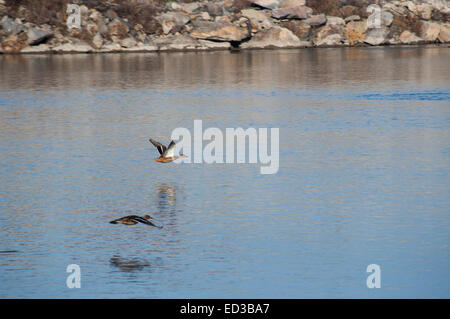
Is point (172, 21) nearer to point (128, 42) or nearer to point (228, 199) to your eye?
point (128, 42)

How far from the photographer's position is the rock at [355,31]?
82125 mm

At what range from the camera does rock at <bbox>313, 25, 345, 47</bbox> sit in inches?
3179

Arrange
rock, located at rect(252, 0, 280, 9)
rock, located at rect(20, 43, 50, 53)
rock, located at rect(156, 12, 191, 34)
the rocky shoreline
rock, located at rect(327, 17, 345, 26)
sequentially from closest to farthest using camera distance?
rock, located at rect(20, 43, 50, 53) < the rocky shoreline < rock, located at rect(156, 12, 191, 34) < rock, located at rect(252, 0, 280, 9) < rock, located at rect(327, 17, 345, 26)

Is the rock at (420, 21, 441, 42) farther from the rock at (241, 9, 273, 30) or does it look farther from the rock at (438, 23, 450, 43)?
the rock at (241, 9, 273, 30)

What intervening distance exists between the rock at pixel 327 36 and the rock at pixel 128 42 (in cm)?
1761

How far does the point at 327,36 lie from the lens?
8069 cm

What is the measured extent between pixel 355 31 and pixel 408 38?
549 cm

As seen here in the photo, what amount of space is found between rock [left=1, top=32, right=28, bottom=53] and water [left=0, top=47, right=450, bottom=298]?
3179 centimetres

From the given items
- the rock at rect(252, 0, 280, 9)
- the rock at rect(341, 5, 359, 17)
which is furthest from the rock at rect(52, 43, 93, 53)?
the rock at rect(341, 5, 359, 17)

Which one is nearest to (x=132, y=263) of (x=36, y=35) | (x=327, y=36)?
(x=36, y=35)

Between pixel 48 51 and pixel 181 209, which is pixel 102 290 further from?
pixel 48 51

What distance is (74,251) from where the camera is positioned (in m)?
14.6

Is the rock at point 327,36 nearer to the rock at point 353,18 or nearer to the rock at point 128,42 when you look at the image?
the rock at point 353,18

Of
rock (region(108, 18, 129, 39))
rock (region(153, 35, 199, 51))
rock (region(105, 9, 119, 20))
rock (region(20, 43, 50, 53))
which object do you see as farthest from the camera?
rock (region(153, 35, 199, 51))
